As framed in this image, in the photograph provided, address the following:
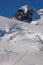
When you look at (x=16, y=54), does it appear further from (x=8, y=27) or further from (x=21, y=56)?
(x=8, y=27)

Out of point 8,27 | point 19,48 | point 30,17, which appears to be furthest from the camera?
point 30,17

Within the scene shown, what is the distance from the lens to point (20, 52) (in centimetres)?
265

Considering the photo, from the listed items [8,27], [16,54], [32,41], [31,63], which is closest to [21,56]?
[16,54]

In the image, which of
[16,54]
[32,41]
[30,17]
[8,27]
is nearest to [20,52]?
[16,54]

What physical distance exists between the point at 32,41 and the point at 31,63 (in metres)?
0.86

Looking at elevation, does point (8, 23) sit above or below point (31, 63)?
above

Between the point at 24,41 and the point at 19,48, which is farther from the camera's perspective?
the point at 24,41

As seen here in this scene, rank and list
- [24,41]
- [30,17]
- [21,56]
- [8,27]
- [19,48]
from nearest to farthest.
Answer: [21,56]
[19,48]
[24,41]
[8,27]
[30,17]

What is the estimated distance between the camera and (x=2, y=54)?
2.53m

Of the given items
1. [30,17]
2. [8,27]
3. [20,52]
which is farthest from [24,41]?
[30,17]

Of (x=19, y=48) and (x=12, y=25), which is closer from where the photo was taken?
(x=19, y=48)

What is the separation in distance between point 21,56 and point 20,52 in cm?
15

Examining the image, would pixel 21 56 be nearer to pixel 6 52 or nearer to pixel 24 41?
pixel 6 52

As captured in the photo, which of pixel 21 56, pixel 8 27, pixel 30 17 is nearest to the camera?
pixel 21 56
